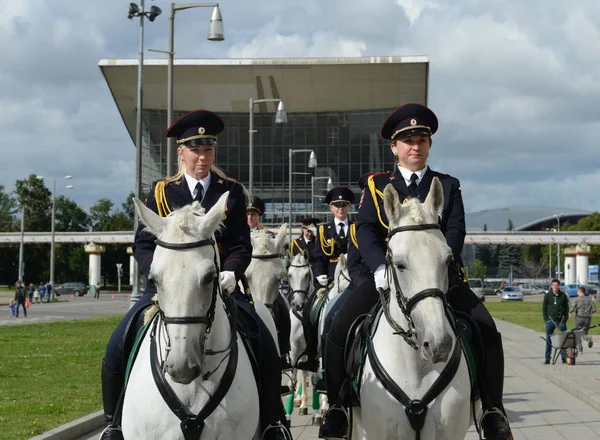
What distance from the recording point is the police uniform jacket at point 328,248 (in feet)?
54.5

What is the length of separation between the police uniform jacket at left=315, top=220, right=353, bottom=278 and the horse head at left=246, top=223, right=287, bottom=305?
3.35 m

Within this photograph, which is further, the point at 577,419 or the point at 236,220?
the point at 577,419

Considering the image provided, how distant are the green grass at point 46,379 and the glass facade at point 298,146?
8449 centimetres

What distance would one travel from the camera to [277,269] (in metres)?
13.0

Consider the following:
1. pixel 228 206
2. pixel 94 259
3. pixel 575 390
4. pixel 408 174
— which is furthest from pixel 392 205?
pixel 94 259

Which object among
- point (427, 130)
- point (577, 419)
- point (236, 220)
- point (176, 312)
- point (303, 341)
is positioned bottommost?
point (577, 419)

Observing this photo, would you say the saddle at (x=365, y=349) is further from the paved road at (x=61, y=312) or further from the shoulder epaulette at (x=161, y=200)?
the paved road at (x=61, y=312)

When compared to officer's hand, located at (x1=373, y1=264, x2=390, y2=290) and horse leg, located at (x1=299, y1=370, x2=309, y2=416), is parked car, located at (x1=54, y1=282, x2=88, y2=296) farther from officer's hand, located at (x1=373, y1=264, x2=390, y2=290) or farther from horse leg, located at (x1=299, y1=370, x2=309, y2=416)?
officer's hand, located at (x1=373, y1=264, x2=390, y2=290)

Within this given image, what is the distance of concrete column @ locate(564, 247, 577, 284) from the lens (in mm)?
112537

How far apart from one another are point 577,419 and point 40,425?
26.8 feet

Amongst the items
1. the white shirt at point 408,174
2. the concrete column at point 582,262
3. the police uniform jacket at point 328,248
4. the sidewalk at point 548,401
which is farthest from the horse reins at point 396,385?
the concrete column at point 582,262

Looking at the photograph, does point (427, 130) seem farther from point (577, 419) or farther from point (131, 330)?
point (577, 419)

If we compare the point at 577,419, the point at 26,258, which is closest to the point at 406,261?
the point at 577,419

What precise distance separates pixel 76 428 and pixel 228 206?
702 cm
